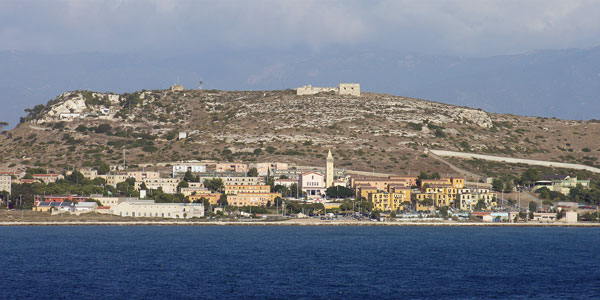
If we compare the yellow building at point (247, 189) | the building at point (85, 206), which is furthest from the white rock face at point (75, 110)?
the building at point (85, 206)

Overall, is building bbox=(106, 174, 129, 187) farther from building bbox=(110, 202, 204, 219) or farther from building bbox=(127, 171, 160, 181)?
building bbox=(110, 202, 204, 219)

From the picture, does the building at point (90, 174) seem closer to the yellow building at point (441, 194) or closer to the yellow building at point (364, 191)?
the yellow building at point (364, 191)

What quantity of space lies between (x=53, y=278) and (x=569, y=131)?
13271cm

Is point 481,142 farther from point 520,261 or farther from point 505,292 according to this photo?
point 505,292

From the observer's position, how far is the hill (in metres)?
141

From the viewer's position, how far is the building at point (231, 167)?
410ft

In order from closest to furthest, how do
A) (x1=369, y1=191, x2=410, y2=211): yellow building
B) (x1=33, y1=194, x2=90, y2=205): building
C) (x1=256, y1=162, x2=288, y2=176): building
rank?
1. (x1=33, y1=194, x2=90, y2=205): building
2. (x1=369, y1=191, x2=410, y2=211): yellow building
3. (x1=256, y1=162, x2=288, y2=176): building

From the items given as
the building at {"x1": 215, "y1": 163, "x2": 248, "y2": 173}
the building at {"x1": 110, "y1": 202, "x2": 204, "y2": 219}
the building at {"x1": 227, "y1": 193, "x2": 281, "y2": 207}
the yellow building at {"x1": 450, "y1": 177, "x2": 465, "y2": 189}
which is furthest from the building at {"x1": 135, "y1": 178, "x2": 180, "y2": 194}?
the yellow building at {"x1": 450, "y1": 177, "x2": 465, "y2": 189}

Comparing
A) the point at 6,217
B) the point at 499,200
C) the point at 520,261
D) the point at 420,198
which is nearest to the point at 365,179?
the point at 420,198

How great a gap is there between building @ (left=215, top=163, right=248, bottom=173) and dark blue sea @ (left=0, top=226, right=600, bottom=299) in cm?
3194

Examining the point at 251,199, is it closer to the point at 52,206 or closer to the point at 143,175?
the point at 143,175

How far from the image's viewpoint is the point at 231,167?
127 metres

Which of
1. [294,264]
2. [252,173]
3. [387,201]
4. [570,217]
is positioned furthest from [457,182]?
[294,264]

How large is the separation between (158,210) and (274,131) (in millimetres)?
52661
